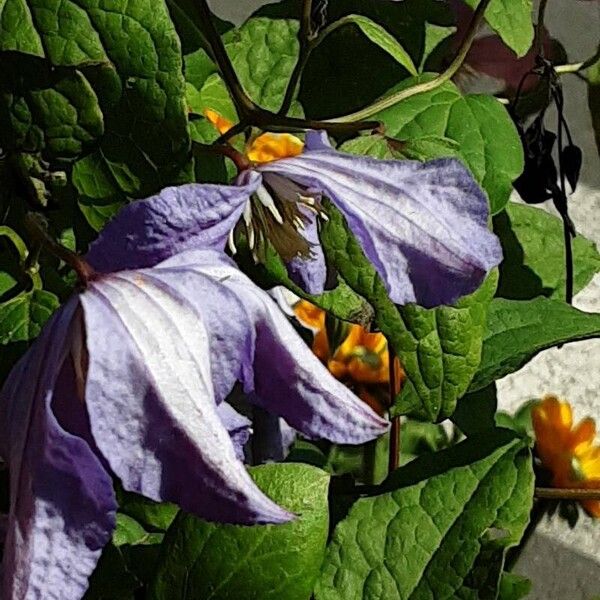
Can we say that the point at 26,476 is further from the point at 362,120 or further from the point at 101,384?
the point at 362,120

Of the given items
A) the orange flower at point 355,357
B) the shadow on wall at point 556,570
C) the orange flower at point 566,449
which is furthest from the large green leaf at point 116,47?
the shadow on wall at point 556,570

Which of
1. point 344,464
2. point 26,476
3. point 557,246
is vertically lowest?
point 344,464

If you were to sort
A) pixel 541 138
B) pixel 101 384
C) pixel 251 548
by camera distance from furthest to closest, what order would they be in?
1. pixel 541 138
2. pixel 251 548
3. pixel 101 384

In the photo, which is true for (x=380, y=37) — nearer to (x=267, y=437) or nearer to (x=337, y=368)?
(x=267, y=437)

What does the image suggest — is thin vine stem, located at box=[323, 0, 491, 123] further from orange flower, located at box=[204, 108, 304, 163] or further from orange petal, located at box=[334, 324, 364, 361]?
orange petal, located at box=[334, 324, 364, 361]

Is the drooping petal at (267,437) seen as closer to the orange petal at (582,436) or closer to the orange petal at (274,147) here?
the orange petal at (274,147)

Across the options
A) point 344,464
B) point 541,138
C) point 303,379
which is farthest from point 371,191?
point 344,464

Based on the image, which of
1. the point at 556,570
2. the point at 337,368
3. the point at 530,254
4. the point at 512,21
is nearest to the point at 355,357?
the point at 337,368
